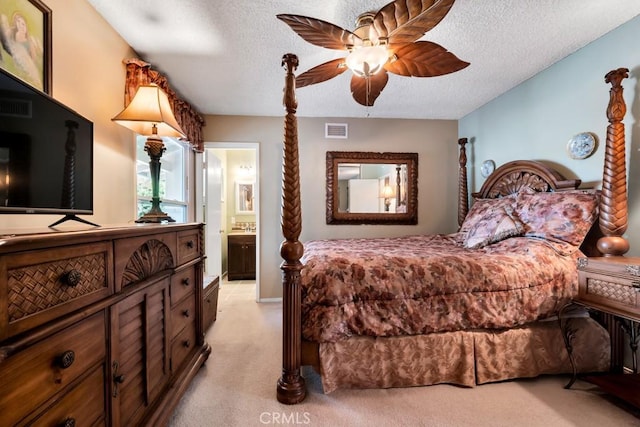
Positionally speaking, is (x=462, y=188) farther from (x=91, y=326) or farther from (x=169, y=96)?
(x=91, y=326)

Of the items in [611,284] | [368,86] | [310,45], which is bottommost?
[611,284]

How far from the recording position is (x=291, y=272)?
1685mm

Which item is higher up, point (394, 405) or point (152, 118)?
point (152, 118)

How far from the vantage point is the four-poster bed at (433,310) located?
1707 mm

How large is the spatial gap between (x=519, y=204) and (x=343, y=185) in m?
2.00

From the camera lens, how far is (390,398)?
172 cm

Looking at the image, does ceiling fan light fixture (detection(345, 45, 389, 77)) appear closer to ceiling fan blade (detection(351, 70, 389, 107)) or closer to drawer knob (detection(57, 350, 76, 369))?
ceiling fan blade (detection(351, 70, 389, 107))

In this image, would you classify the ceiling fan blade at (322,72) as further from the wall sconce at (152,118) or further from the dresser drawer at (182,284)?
the dresser drawer at (182,284)

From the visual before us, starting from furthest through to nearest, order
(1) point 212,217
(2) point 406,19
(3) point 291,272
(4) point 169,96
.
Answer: (1) point 212,217, (4) point 169,96, (3) point 291,272, (2) point 406,19

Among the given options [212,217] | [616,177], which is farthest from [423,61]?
[212,217]

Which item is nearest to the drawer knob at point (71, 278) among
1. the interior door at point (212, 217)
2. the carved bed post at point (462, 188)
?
the interior door at point (212, 217)

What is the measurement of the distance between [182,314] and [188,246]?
0.44 m

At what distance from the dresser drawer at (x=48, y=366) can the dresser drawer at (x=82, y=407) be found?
42 millimetres

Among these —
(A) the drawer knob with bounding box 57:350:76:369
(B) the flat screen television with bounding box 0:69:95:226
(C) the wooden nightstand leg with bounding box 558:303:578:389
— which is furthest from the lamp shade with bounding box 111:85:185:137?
(C) the wooden nightstand leg with bounding box 558:303:578:389
